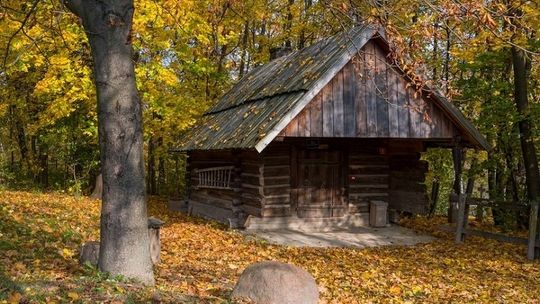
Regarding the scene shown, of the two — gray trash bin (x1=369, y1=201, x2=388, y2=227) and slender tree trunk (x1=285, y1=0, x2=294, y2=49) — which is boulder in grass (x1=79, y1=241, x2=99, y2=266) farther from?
slender tree trunk (x1=285, y1=0, x2=294, y2=49)

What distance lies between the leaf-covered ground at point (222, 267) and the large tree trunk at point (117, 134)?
436 mm

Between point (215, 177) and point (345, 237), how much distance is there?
5.16m

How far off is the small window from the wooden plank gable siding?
3.82m

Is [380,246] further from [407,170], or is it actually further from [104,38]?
[104,38]

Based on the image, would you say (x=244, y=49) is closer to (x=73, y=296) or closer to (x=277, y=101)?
(x=277, y=101)

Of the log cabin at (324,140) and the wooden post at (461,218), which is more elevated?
the log cabin at (324,140)

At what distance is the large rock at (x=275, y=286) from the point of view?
259 inches

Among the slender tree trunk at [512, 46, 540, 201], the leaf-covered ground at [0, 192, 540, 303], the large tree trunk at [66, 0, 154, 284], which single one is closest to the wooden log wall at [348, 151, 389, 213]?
the leaf-covered ground at [0, 192, 540, 303]

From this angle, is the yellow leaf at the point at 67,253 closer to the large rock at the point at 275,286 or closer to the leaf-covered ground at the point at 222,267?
the leaf-covered ground at the point at 222,267

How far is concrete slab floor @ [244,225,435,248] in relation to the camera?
517 inches

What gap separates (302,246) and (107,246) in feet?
22.1

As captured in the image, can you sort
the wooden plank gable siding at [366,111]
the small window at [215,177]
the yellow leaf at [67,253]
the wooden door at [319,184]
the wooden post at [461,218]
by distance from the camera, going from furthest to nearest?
the small window at [215,177], the wooden door at [319,184], the wooden post at [461,218], the wooden plank gable siding at [366,111], the yellow leaf at [67,253]

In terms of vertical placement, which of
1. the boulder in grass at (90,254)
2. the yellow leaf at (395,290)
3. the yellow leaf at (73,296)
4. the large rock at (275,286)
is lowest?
the yellow leaf at (395,290)

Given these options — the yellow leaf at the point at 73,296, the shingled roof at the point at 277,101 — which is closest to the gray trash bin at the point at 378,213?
the shingled roof at the point at 277,101
